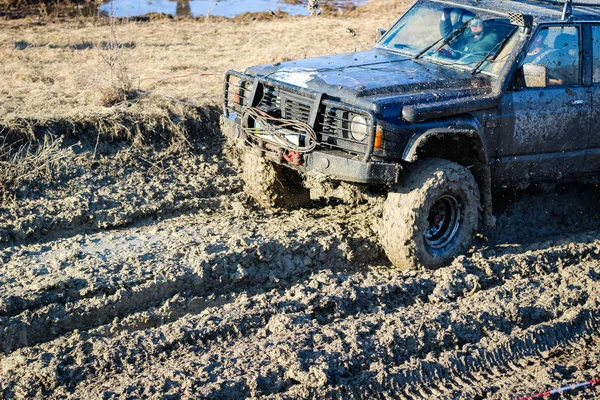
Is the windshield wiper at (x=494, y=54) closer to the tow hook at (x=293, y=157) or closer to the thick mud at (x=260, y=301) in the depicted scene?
the thick mud at (x=260, y=301)

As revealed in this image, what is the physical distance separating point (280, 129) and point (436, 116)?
1201 mm

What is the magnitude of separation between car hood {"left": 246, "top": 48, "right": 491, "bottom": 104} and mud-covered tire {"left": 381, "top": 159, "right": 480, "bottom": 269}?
22.8 inches

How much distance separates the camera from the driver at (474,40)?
6.80 m

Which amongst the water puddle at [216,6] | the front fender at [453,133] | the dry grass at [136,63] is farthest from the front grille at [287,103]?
the water puddle at [216,6]

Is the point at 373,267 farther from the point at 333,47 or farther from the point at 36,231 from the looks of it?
the point at 333,47

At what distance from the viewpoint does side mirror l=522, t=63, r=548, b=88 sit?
6551 millimetres

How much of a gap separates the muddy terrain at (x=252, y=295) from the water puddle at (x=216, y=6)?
898cm

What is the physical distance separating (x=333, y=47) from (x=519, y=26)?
5.64m

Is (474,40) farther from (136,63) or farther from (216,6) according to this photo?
(216,6)

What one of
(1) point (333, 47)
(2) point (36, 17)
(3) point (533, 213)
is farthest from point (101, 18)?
(3) point (533, 213)

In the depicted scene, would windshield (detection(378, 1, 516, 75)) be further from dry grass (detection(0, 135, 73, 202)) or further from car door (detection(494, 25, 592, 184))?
dry grass (detection(0, 135, 73, 202))

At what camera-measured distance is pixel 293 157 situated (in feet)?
20.4

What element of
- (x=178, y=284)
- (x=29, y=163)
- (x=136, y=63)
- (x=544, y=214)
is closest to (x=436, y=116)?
(x=178, y=284)

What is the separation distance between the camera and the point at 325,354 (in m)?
4.89
